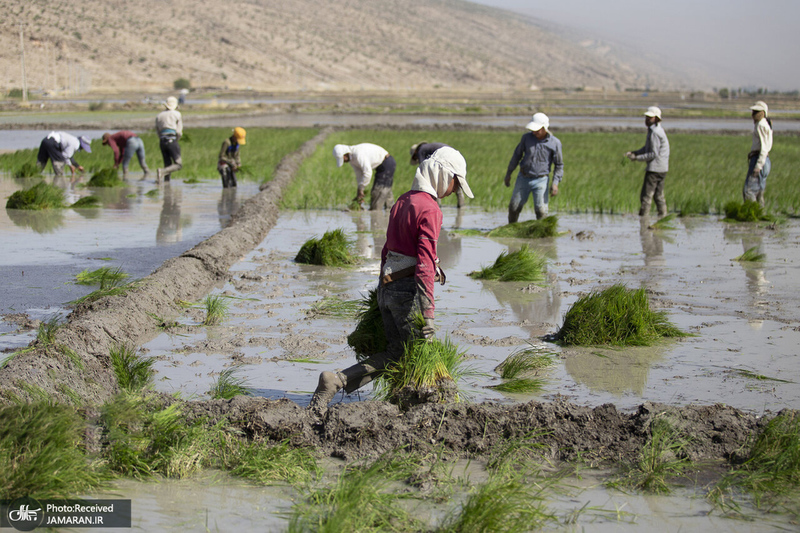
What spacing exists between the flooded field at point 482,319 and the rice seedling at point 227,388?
85mm

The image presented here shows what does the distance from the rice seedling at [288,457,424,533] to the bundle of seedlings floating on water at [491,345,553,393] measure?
5.22ft

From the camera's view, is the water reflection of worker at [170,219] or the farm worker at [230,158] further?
the farm worker at [230,158]

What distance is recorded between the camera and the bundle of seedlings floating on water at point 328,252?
8.74 m

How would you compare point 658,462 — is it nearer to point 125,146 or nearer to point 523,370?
point 523,370

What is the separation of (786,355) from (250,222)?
7105 mm

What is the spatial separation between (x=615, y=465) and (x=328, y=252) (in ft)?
17.2

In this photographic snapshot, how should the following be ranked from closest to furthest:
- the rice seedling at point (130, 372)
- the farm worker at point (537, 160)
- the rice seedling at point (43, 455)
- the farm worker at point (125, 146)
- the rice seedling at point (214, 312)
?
the rice seedling at point (43, 455) → the rice seedling at point (130, 372) → the rice seedling at point (214, 312) → the farm worker at point (537, 160) → the farm worker at point (125, 146)

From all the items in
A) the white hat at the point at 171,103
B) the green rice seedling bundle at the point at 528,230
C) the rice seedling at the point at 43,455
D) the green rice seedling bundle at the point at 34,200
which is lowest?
the rice seedling at the point at 43,455

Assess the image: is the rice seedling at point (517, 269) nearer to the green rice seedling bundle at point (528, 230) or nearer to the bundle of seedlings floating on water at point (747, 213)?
the green rice seedling bundle at point (528, 230)

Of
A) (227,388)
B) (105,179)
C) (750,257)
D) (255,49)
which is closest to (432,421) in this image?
(227,388)

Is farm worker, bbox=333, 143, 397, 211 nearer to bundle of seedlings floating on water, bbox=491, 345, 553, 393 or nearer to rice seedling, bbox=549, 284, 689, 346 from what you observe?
rice seedling, bbox=549, 284, 689, 346

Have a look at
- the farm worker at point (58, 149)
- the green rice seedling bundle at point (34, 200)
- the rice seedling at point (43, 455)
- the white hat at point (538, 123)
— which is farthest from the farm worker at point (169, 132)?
the rice seedling at point (43, 455)

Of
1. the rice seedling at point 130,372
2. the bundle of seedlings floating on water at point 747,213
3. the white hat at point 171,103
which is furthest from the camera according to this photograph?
the white hat at point 171,103

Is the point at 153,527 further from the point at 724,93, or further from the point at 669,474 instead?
the point at 724,93
